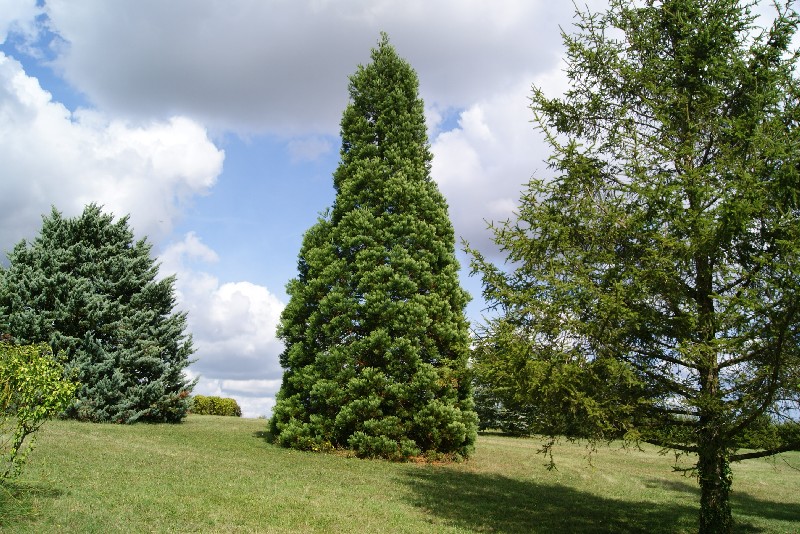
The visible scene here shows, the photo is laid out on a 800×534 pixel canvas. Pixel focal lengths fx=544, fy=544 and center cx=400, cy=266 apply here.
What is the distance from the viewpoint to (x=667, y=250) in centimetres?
893

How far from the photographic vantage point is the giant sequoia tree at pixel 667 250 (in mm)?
7941

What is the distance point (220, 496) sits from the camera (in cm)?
952

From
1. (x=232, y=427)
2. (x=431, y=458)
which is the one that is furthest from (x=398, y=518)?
(x=232, y=427)

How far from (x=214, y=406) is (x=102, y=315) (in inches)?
474

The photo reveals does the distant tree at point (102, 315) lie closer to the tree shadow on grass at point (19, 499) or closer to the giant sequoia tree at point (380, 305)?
the giant sequoia tree at point (380, 305)

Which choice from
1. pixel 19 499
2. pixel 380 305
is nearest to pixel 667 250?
pixel 380 305

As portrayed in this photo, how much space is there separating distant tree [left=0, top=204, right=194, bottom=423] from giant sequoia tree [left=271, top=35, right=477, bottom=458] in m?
4.85

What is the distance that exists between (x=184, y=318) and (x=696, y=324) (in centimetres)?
1740

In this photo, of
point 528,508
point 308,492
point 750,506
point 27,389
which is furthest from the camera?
point 750,506

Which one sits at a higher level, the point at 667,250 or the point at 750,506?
the point at 667,250

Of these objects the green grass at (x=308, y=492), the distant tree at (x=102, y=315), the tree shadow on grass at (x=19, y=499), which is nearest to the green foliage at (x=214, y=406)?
the distant tree at (x=102, y=315)

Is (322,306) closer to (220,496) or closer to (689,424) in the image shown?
(220,496)

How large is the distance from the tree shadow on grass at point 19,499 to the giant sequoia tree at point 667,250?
279 inches

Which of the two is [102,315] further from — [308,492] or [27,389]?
[27,389]
